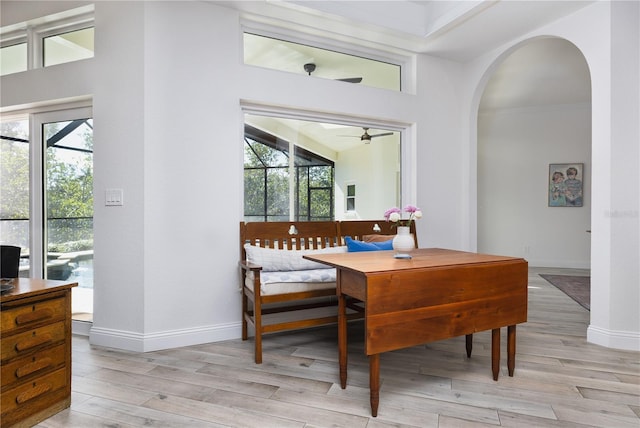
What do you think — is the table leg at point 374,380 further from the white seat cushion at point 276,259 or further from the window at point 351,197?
the window at point 351,197

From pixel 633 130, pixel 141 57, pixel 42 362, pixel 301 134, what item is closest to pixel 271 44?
pixel 301 134

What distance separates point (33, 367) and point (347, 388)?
1.46m

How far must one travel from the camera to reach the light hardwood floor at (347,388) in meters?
1.60

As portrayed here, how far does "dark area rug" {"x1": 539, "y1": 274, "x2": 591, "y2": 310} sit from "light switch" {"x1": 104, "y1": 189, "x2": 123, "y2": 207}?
4208 millimetres

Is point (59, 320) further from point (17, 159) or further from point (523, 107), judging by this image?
point (523, 107)

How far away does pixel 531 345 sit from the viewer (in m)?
2.49

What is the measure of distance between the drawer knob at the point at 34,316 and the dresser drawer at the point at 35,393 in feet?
0.86

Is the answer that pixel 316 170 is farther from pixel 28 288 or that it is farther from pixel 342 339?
pixel 28 288

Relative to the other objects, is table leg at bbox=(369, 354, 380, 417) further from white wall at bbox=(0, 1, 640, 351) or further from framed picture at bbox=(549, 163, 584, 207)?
framed picture at bbox=(549, 163, 584, 207)

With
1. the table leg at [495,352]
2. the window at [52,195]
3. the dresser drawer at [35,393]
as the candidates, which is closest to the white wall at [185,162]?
the window at [52,195]

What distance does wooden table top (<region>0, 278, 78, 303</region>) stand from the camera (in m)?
1.44

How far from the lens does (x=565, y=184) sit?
5.70 m

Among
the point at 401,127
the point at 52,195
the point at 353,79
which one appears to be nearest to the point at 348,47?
the point at 353,79

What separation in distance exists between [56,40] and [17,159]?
1005 millimetres
